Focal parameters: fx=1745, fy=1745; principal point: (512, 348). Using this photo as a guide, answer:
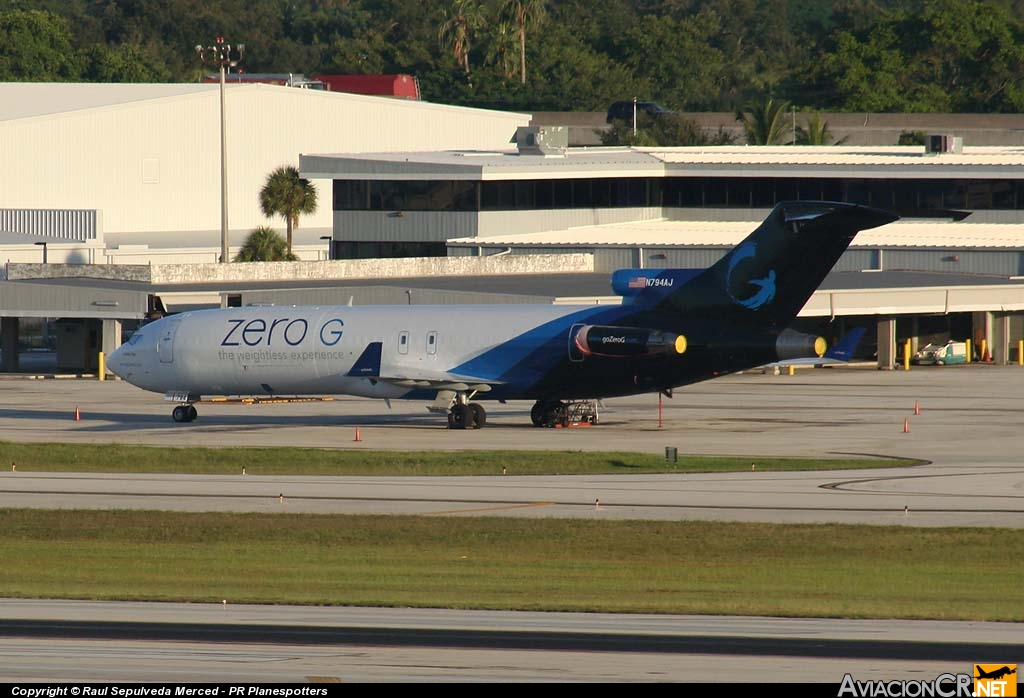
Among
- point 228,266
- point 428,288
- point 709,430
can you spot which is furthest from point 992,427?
point 228,266

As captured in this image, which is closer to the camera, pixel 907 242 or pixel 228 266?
pixel 228 266

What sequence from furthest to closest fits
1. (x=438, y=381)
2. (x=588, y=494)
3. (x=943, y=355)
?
(x=943, y=355)
(x=438, y=381)
(x=588, y=494)

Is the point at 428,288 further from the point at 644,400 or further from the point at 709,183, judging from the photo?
the point at 709,183

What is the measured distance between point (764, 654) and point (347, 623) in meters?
5.75

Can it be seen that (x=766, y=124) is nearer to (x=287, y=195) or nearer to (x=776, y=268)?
(x=287, y=195)

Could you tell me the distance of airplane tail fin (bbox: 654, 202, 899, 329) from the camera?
144 feet

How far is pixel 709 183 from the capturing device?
300ft

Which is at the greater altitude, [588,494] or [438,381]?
[438,381]

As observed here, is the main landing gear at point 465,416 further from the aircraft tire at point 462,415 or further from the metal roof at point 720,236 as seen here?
the metal roof at point 720,236

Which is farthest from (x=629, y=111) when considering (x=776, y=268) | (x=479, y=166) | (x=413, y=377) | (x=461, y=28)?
(x=776, y=268)

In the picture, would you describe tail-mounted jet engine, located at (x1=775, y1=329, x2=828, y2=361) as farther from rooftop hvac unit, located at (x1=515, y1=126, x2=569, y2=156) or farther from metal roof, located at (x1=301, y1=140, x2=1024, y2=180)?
rooftop hvac unit, located at (x1=515, y1=126, x2=569, y2=156)

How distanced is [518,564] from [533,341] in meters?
19.7

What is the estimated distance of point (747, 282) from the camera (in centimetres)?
4544

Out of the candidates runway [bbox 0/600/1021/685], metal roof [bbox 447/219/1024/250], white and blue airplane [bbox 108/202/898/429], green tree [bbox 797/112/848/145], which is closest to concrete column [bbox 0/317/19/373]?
white and blue airplane [bbox 108/202/898/429]
